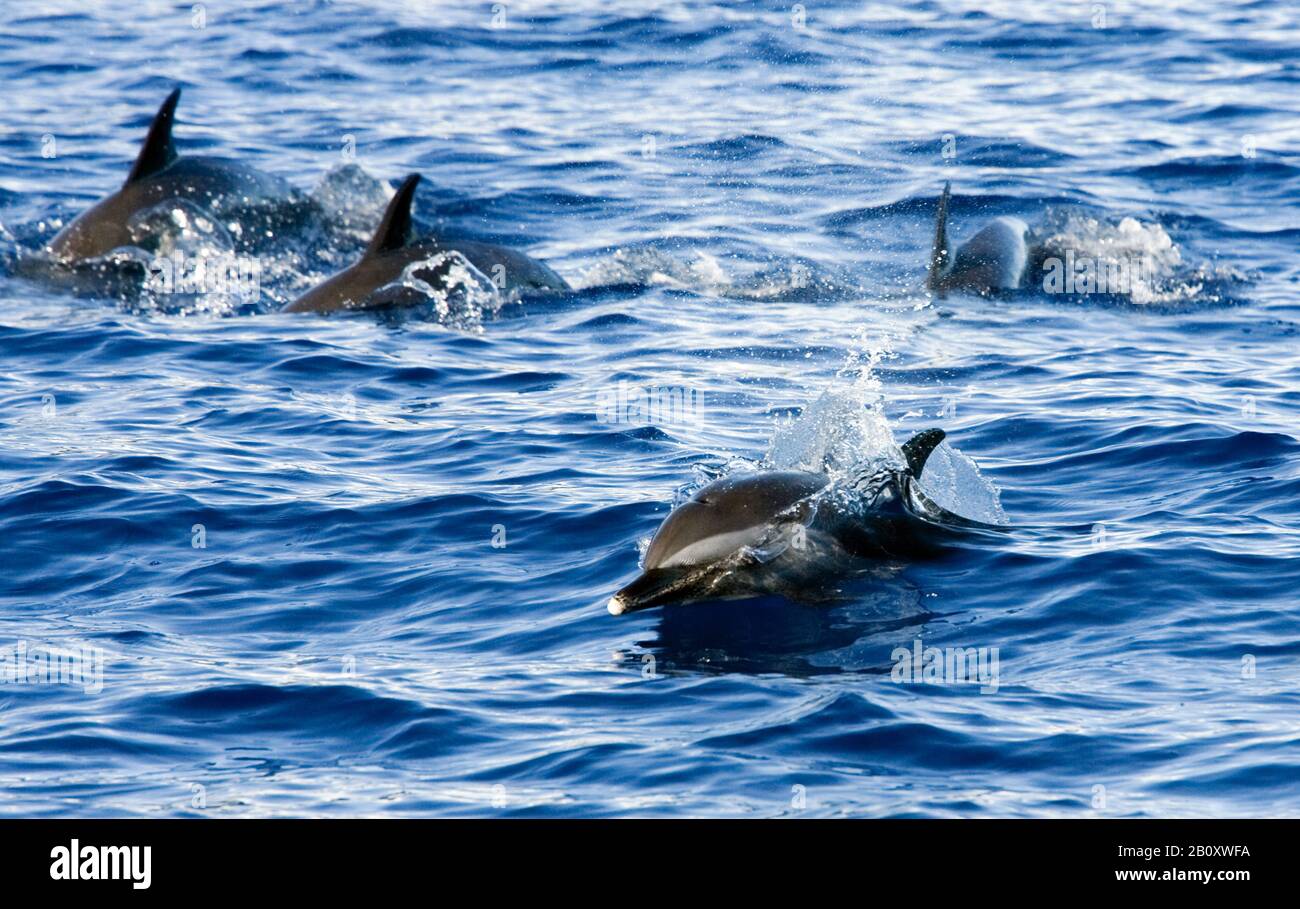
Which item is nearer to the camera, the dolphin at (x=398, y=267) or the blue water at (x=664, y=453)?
the blue water at (x=664, y=453)

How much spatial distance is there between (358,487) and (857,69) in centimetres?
1694

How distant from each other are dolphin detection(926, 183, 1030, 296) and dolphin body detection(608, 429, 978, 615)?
6.91 metres

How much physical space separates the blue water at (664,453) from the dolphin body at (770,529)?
18cm

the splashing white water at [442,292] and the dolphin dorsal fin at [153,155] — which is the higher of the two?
the dolphin dorsal fin at [153,155]

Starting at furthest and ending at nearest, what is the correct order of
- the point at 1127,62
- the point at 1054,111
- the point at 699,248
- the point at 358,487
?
the point at 1127,62, the point at 1054,111, the point at 699,248, the point at 358,487

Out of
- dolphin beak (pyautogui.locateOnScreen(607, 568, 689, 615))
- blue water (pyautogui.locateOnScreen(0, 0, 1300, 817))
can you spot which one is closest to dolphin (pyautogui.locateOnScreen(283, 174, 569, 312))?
blue water (pyautogui.locateOnScreen(0, 0, 1300, 817))

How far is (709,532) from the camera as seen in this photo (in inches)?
380

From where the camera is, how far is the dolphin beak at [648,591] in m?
9.46

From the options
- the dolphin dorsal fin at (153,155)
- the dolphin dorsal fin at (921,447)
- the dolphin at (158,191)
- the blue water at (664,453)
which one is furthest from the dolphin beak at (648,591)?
the dolphin dorsal fin at (153,155)

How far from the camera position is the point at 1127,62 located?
26.6 m

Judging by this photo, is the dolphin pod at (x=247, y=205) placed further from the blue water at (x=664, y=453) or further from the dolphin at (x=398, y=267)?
the blue water at (x=664, y=453)

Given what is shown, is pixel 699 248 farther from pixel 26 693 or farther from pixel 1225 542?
pixel 26 693

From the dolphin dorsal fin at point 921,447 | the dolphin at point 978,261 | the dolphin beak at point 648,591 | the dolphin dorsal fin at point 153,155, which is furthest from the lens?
the dolphin dorsal fin at point 153,155

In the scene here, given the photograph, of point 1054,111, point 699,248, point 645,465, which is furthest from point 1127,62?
point 645,465
